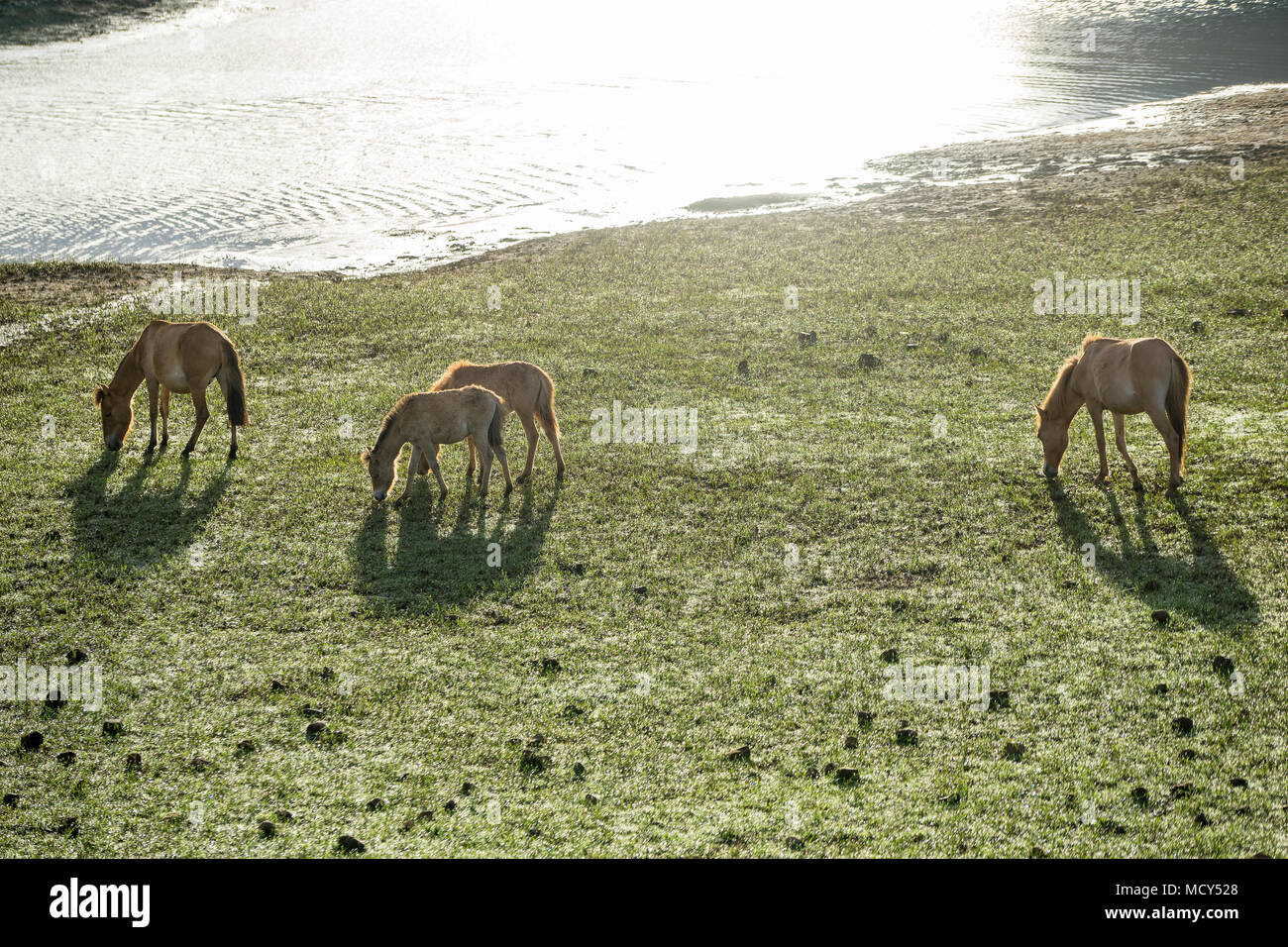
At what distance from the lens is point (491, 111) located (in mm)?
54531

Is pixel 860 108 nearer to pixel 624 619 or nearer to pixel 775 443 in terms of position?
pixel 775 443

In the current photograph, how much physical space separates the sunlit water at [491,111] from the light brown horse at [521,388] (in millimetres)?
14720

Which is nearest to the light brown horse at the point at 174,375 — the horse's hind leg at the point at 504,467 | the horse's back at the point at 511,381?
the horse's back at the point at 511,381

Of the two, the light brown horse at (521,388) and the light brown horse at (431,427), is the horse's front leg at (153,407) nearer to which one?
the light brown horse at (431,427)

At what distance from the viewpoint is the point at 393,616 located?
10.1m

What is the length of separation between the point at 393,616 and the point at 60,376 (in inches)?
435

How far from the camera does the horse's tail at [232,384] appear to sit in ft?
46.5
